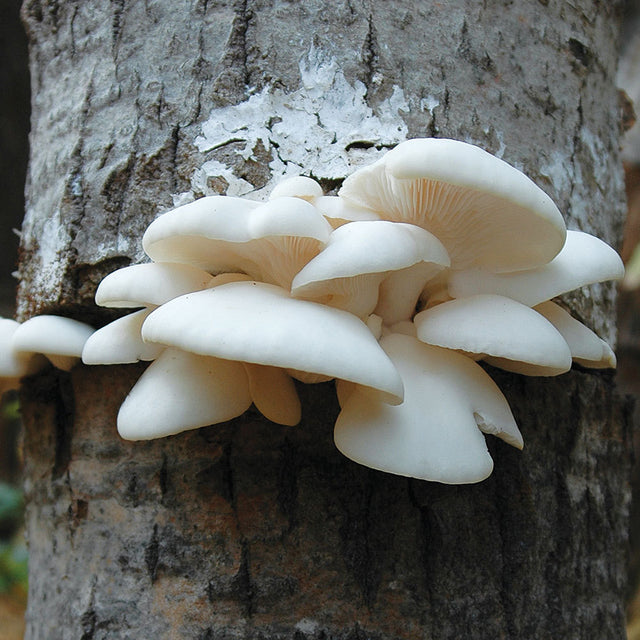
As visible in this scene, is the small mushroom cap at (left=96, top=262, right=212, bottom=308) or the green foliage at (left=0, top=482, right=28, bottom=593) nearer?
the small mushroom cap at (left=96, top=262, right=212, bottom=308)

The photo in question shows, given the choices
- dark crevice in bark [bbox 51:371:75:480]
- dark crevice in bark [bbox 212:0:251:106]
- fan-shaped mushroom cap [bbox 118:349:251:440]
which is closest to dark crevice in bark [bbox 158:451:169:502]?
fan-shaped mushroom cap [bbox 118:349:251:440]

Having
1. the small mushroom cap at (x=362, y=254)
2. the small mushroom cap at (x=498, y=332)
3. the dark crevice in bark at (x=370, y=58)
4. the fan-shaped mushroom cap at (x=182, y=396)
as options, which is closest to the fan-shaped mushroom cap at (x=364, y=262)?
the small mushroom cap at (x=362, y=254)

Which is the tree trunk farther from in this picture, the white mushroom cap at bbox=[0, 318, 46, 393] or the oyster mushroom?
the oyster mushroom

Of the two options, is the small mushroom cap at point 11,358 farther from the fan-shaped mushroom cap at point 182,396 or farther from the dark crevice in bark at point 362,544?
the dark crevice in bark at point 362,544

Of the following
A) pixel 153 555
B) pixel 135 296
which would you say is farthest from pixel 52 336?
pixel 153 555

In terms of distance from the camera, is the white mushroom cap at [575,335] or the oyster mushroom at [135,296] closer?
the oyster mushroom at [135,296]

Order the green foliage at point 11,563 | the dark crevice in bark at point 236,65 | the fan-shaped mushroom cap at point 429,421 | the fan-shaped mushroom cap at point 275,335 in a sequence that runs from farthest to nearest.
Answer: the green foliage at point 11,563 < the dark crevice in bark at point 236,65 < the fan-shaped mushroom cap at point 429,421 < the fan-shaped mushroom cap at point 275,335

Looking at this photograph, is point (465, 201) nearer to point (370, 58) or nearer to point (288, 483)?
point (370, 58)
